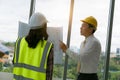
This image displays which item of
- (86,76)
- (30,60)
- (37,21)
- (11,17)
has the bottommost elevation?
(86,76)

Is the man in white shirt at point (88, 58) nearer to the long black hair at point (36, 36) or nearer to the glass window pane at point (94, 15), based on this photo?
the long black hair at point (36, 36)

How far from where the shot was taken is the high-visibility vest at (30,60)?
2.24 metres

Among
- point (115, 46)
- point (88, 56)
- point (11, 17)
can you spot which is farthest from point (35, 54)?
point (115, 46)

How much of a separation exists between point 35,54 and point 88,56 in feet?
2.77

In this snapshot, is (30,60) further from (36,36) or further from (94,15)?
(94,15)

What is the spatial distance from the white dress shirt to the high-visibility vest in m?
0.76

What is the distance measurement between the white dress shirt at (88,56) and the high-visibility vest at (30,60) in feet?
2.49

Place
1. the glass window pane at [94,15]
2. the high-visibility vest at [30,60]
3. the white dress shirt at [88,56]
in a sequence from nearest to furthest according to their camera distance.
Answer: the high-visibility vest at [30,60] → the white dress shirt at [88,56] → the glass window pane at [94,15]

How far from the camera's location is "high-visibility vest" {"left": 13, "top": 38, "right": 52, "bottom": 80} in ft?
7.34

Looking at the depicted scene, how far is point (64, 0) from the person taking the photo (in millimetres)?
4766

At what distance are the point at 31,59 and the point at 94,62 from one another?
95 centimetres

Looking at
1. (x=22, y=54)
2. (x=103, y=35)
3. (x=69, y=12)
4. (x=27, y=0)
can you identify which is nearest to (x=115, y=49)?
(x=103, y=35)

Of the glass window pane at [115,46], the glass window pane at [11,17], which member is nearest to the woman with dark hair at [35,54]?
the glass window pane at [11,17]

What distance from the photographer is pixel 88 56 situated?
2.94 m
